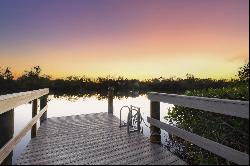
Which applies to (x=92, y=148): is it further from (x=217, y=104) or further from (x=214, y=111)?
(x=217, y=104)

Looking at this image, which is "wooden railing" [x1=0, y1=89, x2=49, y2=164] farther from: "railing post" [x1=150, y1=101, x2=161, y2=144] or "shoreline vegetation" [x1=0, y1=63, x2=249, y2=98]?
"shoreline vegetation" [x1=0, y1=63, x2=249, y2=98]

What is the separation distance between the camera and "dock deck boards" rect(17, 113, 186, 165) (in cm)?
561

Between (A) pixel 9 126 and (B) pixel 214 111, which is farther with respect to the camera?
(A) pixel 9 126

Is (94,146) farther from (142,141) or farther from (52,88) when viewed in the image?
(52,88)

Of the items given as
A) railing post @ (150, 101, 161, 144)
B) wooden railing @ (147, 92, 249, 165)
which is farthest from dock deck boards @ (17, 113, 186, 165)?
wooden railing @ (147, 92, 249, 165)

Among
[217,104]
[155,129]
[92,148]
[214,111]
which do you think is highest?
[217,104]

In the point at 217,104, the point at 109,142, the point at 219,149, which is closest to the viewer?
the point at 217,104

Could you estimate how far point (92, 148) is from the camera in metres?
6.67

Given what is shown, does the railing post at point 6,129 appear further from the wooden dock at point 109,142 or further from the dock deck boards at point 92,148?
the dock deck boards at point 92,148

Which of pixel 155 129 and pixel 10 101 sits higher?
pixel 10 101

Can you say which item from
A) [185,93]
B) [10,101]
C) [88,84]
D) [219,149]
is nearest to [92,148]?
[10,101]

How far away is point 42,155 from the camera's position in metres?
6.10

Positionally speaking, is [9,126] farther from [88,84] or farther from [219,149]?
[88,84]

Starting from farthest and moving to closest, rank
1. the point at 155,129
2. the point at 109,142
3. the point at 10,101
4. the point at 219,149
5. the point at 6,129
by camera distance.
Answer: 1. the point at 109,142
2. the point at 155,129
3. the point at 6,129
4. the point at 10,101
5. the point at 219,149
